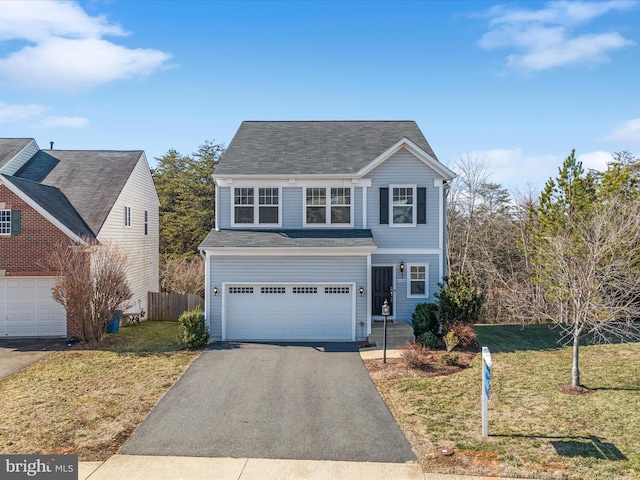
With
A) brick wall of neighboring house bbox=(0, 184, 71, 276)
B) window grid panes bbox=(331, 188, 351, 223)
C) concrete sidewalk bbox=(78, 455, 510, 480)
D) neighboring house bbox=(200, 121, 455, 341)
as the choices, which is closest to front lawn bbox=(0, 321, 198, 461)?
concrete sidewalk bbox=(78, 455, 510, 480)

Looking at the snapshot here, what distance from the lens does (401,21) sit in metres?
16.1

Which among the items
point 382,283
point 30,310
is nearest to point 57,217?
point 30,310

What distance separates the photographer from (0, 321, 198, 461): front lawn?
7.95 metres

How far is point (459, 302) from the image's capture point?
15.0 m

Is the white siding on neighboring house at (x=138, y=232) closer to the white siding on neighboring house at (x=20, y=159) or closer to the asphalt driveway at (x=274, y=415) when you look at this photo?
the white siding on neighboring house at (x=20, y=159)

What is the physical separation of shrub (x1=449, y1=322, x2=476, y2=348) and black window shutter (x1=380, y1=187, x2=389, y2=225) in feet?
15.8

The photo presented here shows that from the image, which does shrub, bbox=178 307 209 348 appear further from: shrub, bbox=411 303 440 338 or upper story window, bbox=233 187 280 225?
shrub, bbox=411 303 440 338

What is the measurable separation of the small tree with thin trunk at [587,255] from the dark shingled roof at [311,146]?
5346 millimetres

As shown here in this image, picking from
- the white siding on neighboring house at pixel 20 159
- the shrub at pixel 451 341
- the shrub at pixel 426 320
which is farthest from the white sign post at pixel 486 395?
the white siding on neighboring house at pixel 20 159

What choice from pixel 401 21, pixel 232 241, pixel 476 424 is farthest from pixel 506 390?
pixel 401 21

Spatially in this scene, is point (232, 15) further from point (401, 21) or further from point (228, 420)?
point (228, 420)

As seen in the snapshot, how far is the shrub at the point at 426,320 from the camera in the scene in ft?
50.9

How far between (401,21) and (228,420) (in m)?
14.7

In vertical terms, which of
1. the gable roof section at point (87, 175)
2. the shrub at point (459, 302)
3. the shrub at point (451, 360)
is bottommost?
the shrub at point (451, 360)
